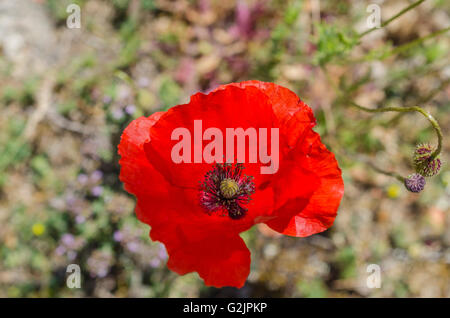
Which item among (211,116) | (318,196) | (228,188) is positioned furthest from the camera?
(228,188)

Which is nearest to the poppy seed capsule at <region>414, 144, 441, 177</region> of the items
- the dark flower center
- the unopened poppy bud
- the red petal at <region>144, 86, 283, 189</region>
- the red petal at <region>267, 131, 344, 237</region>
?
the unopened poppy bud

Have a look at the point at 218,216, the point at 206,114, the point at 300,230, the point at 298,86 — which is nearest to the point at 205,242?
Answer: the point at 218,216

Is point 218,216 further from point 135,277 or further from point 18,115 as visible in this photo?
point 18,115

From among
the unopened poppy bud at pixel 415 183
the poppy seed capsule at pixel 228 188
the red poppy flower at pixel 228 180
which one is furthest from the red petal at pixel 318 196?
the unopened poppy bud at pixel 415 183

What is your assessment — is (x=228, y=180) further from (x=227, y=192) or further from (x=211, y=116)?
(x=211, y=116)

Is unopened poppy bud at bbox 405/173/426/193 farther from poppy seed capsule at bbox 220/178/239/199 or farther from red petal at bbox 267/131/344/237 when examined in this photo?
poppy seed capsule at bbox 220/178/239/199

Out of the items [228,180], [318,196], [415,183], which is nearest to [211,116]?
[228,180]

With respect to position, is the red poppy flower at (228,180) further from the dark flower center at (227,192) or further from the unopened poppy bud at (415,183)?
the unopened poppy bud at (415,183)
